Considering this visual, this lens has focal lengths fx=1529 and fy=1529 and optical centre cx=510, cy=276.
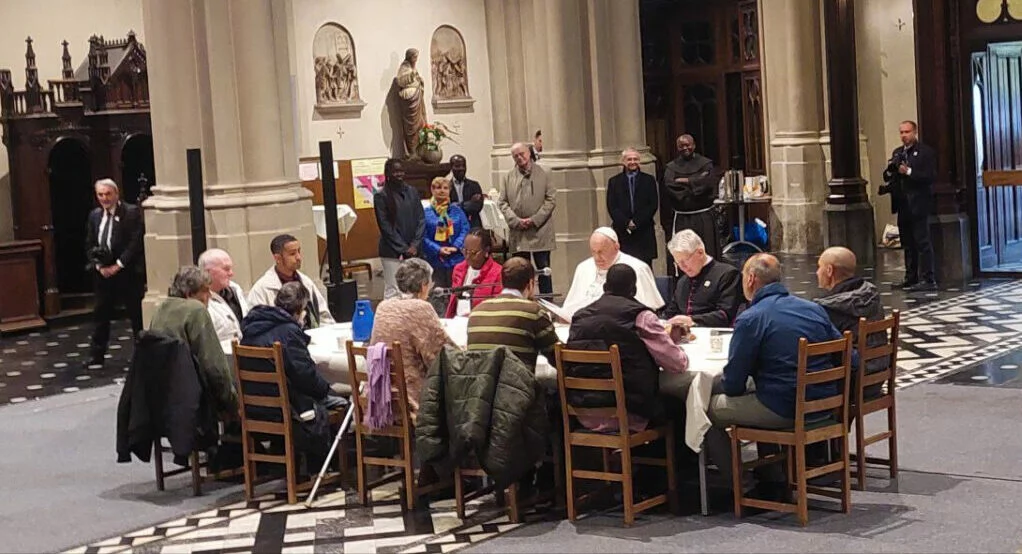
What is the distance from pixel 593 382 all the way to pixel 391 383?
949mm

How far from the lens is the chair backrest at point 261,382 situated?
22.1ft

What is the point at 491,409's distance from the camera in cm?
611

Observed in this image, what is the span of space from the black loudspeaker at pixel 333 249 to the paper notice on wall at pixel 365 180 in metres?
7.19

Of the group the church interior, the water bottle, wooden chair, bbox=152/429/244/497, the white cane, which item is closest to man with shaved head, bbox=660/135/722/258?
the church interior

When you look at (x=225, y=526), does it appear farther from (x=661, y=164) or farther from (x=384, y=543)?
(x=661, y=164)

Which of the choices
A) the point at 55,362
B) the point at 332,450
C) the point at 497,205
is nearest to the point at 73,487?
the point at 332,450

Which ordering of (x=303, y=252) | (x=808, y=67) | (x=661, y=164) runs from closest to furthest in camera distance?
1. (x=303, y=252)
2. (x=808, y=67)
3. (x=661, y=164)

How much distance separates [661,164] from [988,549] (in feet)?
46.7

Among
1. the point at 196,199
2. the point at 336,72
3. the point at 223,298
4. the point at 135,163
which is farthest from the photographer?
the point at 336,72

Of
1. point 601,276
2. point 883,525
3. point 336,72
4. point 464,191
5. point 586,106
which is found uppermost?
point 336,72

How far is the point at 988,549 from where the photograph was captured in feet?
18.2

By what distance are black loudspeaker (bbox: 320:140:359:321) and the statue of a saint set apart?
306 inches

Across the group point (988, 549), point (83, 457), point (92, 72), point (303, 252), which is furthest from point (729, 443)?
point (92, 72)

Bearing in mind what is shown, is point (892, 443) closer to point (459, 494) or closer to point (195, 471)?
point (459, 494)
